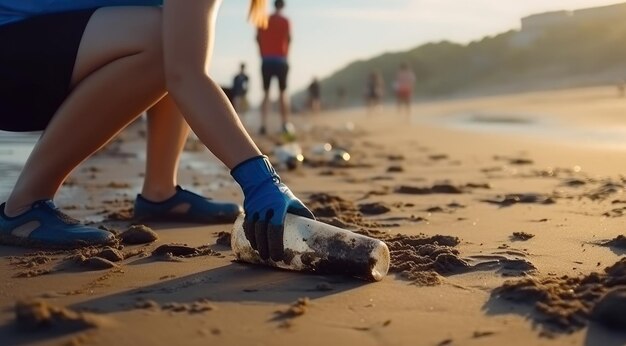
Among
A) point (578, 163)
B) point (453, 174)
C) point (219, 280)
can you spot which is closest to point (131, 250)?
point (219, 280)

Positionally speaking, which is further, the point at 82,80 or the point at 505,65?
the point at 505,65

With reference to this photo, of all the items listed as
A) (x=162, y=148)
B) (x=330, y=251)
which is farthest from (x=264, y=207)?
(x=162, y=148)

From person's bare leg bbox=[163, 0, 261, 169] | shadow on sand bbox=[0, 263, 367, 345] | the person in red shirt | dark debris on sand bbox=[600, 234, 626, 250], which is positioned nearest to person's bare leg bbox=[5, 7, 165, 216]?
person's bare leg bbox=[163, 0, 261, 169]

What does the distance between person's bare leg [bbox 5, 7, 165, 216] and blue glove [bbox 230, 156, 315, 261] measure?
51 cm

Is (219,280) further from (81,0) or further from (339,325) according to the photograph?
(81,0)

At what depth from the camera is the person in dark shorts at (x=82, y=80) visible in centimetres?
208

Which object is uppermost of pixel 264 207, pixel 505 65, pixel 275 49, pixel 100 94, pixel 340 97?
pixel 505 65

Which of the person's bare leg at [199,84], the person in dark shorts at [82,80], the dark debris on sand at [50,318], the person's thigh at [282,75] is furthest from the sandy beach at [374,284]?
the person's thigh at [282,75]

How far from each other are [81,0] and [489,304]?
59.4 inches

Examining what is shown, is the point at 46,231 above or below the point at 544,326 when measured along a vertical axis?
above

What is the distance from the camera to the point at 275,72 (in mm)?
9359

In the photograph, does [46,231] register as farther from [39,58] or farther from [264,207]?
[264,207]

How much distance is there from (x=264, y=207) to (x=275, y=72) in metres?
7.57

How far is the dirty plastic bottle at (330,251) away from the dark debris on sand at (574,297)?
0.29 metres
